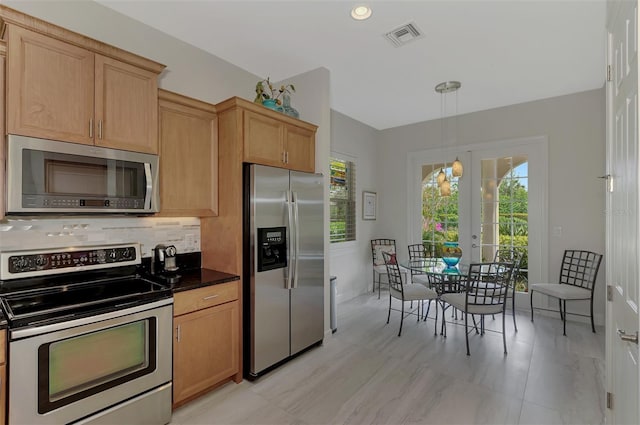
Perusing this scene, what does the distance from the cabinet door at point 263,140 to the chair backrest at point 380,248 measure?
9.63 feet

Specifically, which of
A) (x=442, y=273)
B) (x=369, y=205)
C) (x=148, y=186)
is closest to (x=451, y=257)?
(x=442, y=273)

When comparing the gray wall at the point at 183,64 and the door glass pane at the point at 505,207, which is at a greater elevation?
the gray wall at the point at 183,64

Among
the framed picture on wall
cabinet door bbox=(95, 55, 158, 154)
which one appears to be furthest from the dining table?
cabinet door bbox=(95, 55, 158, 154)

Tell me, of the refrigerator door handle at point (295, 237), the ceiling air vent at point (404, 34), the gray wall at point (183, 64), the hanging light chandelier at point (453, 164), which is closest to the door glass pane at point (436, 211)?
the hanging light chandelier at point (453, 164)

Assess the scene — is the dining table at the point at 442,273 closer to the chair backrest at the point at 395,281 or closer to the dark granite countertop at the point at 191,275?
the chair backrest at the point at 395,281

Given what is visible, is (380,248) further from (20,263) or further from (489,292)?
(20,263)

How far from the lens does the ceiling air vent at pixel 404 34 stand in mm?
2600

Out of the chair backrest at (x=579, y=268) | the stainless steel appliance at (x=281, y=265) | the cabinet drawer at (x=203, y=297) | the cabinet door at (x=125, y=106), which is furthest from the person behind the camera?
the chair backrest at (x=579, y=268)

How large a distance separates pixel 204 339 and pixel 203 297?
30 centimetres

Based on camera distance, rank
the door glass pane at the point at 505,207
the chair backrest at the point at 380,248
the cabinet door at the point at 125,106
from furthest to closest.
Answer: the chair backrest at the point at 380,248
the door glass pane at the point at 505,207
the cabinet door at the point at 125,106

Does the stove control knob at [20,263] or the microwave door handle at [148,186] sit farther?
the microwave door handle at [148,186]

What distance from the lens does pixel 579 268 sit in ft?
12.7

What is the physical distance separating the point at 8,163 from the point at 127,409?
4.87 feet

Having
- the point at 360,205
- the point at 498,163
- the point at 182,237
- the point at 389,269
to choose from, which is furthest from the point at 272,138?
the point at 498,163
